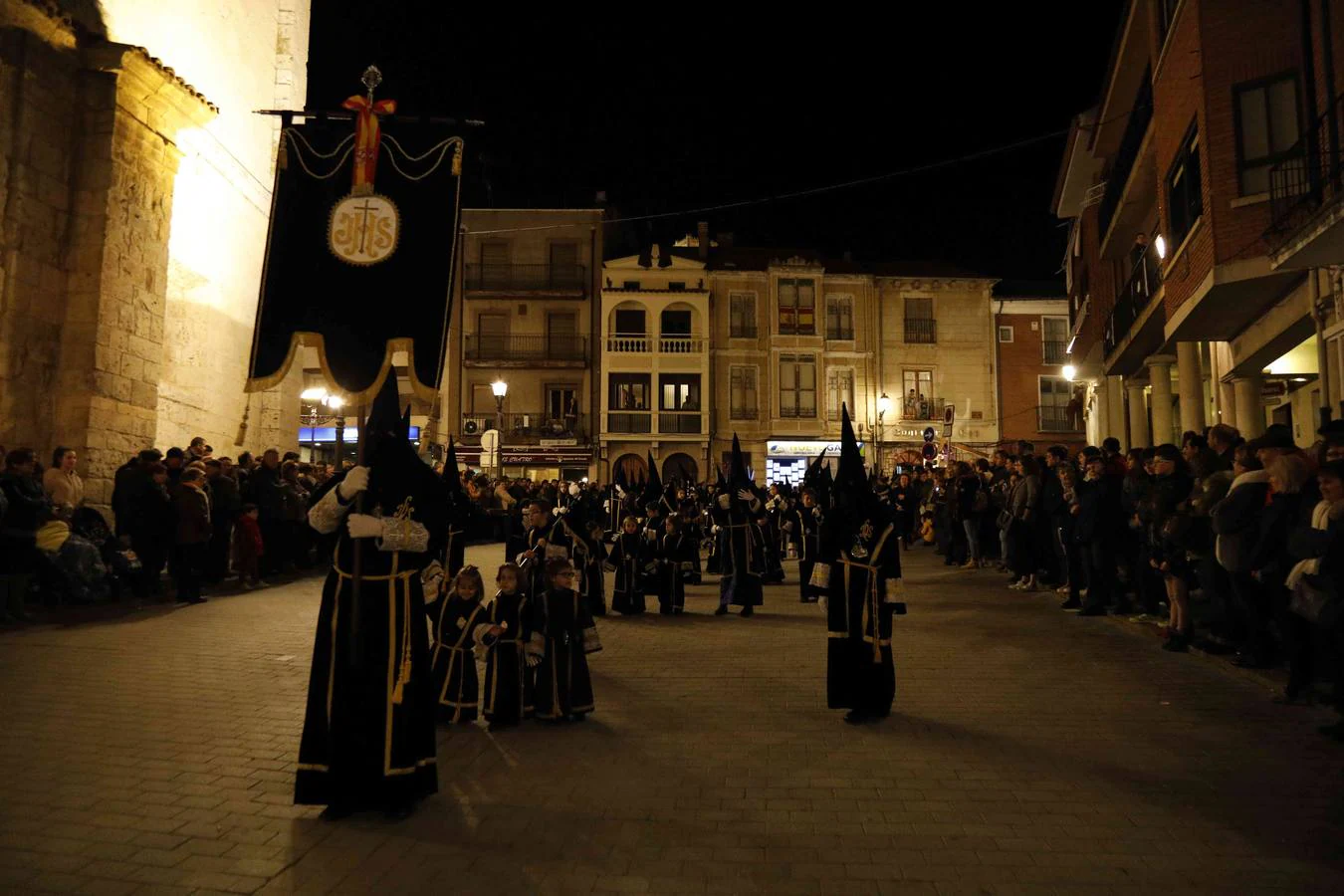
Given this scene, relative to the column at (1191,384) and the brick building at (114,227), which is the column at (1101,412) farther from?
the brick building at (114,227)

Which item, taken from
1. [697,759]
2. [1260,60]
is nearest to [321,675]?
[697,759]

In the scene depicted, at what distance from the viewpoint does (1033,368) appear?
145 feet

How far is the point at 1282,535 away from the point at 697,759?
4.92 m

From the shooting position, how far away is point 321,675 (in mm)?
4918

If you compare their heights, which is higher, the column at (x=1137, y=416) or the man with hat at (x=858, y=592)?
the column at (x=1137, y=416)

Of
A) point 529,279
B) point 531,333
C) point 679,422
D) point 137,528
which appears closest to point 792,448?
point 679,422

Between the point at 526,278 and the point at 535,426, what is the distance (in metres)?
6.95

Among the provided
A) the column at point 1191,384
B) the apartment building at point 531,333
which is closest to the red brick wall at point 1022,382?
the apartment building at point 531,333

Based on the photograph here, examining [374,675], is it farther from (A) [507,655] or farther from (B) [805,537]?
(B) [805,537]

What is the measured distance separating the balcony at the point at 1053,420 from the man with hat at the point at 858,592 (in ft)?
131

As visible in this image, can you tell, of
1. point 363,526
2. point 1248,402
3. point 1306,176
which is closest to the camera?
point 363,526

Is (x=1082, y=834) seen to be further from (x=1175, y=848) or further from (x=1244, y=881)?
(x=1244, y=881)

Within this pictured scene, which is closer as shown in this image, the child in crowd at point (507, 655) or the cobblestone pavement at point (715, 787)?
the cobblestone pavement at point (715, 787)

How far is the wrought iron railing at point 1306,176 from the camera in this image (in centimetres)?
1031
